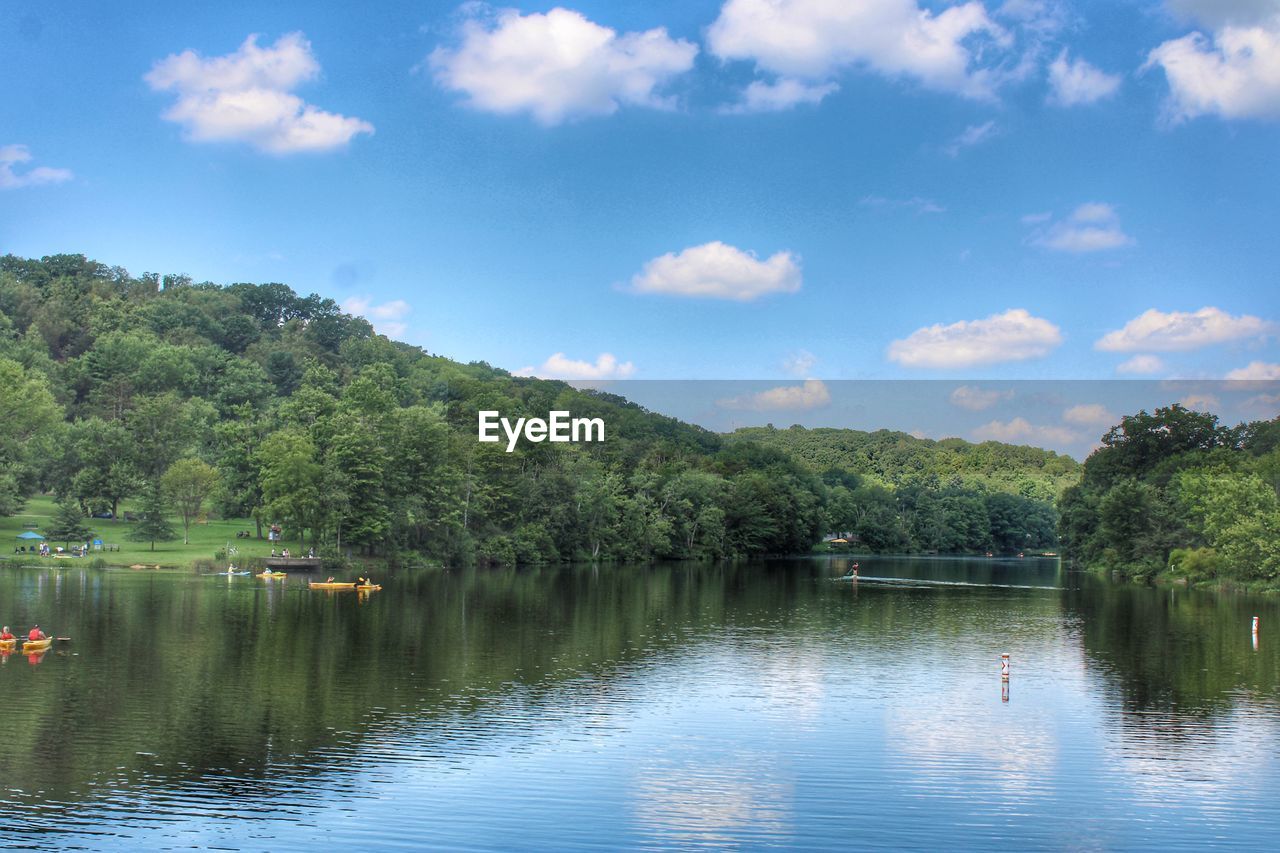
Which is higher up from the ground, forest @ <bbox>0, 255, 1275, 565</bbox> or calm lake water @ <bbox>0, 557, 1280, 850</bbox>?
forest @ <bbox>0, 255, 1275, 565</bbox>

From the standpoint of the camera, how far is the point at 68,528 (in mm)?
78188

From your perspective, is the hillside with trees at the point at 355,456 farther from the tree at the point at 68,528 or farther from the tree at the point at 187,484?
the tree at the point at 68,528

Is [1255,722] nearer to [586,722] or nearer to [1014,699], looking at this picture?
[1014,699]

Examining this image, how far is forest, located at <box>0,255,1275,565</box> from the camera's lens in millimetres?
85250

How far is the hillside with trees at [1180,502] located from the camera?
3167 inches

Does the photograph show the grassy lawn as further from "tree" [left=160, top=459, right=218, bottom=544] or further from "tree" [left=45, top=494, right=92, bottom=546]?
"tree" [left=160, top=459, right=218, bottom=544]

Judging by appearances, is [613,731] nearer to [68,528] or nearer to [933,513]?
[68,528]

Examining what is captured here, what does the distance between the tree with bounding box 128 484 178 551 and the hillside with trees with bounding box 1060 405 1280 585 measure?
2935 inches

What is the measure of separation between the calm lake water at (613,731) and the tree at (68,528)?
73.9ft

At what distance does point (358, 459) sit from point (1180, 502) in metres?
68.1

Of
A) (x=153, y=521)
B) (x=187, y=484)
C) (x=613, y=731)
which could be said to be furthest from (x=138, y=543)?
(x=613, y=731)

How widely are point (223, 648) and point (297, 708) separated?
1100 centimetres

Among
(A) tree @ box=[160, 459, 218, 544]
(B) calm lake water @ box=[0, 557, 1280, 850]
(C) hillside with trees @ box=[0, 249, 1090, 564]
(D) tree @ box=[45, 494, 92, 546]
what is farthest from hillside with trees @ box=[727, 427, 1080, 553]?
(B) calm lake water @ box=[0, 557, 1280, 850]

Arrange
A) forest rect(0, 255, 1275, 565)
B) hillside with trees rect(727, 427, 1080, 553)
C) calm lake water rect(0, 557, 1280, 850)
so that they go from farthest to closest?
hillside with trees rect(727, 427, 1080, 553)
forest rect(0, 255, 1275, 565)
calm lake water rect(0, 557, 1280, 850)
